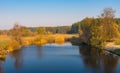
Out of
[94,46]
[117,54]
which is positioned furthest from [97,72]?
[94,46]

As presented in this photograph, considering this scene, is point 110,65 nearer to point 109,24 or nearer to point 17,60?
point 17,60

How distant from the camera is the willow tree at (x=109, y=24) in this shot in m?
92.5

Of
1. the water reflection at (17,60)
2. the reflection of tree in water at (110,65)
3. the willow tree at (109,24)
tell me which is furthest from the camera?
the willow tree at (109,24)

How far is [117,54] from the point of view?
64.1 m

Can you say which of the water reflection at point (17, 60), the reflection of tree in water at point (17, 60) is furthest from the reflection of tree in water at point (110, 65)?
the reflection of tree in water at point (17, 60)

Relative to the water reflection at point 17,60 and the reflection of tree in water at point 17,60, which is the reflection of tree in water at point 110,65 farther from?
the reflection of tree in water at point 17,60

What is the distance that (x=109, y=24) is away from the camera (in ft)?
309

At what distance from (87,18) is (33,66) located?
6349 centimetres

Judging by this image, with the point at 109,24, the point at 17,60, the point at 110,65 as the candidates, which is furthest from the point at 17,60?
the point at 109,24

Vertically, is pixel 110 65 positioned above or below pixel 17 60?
above

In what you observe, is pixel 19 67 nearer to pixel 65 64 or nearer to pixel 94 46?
pixel 65 64

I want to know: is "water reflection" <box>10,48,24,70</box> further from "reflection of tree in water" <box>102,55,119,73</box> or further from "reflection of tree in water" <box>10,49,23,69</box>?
"reflection of tree in water" <box>102,55,119,73</box>

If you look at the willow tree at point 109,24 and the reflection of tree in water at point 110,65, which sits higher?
the willow tree at point 109,24

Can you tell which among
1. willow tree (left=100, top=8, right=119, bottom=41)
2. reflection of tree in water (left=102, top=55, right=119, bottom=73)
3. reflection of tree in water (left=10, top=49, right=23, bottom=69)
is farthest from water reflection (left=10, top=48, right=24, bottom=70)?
willow tree (left=100, top=8, right=119, bottom=41)
